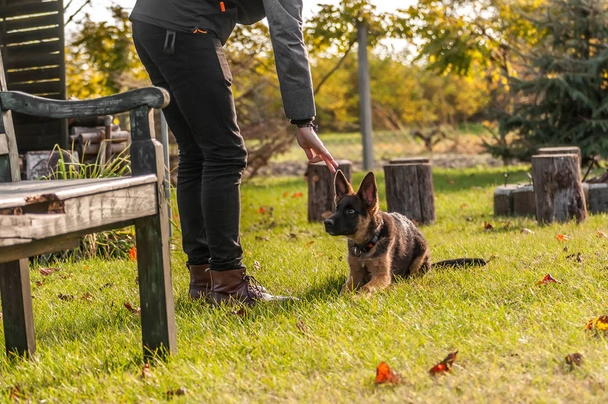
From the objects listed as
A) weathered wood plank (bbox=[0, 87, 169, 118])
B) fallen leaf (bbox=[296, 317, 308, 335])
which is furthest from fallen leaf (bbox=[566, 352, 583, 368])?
weathered wood plank (bbox=[0, 87, 169, 118])

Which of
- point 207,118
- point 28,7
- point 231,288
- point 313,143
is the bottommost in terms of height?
point 231,288

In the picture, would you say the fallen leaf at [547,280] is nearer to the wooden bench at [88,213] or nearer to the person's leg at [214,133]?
the person's leg at [214,133]

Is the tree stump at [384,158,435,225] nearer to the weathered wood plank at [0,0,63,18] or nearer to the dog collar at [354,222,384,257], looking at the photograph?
the dog collar at [354,222,384,257]

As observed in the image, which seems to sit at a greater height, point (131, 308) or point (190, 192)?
point (190, 192)

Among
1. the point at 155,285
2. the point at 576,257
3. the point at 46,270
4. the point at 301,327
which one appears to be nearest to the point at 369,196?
the point at 301,327

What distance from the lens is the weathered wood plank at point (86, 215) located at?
97.7 inches

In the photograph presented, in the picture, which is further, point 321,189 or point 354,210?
point 321,189

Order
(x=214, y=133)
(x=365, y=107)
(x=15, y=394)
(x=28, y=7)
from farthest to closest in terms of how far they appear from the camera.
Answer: (x=365, y=107) → (x=28, y=7) → (x=214, y=133) → (x=15, y=394)

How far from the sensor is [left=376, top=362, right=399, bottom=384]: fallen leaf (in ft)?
9.28

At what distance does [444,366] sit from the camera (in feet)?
9.52

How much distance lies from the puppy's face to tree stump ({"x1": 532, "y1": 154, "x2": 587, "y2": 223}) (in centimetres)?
290

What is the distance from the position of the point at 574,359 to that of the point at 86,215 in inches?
67.7

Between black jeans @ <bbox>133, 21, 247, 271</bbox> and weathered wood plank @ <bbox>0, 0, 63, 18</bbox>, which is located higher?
weathered wood plank @ <bbox>0, 0, 63, 18</bbox>

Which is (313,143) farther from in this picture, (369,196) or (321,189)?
(321,189)
